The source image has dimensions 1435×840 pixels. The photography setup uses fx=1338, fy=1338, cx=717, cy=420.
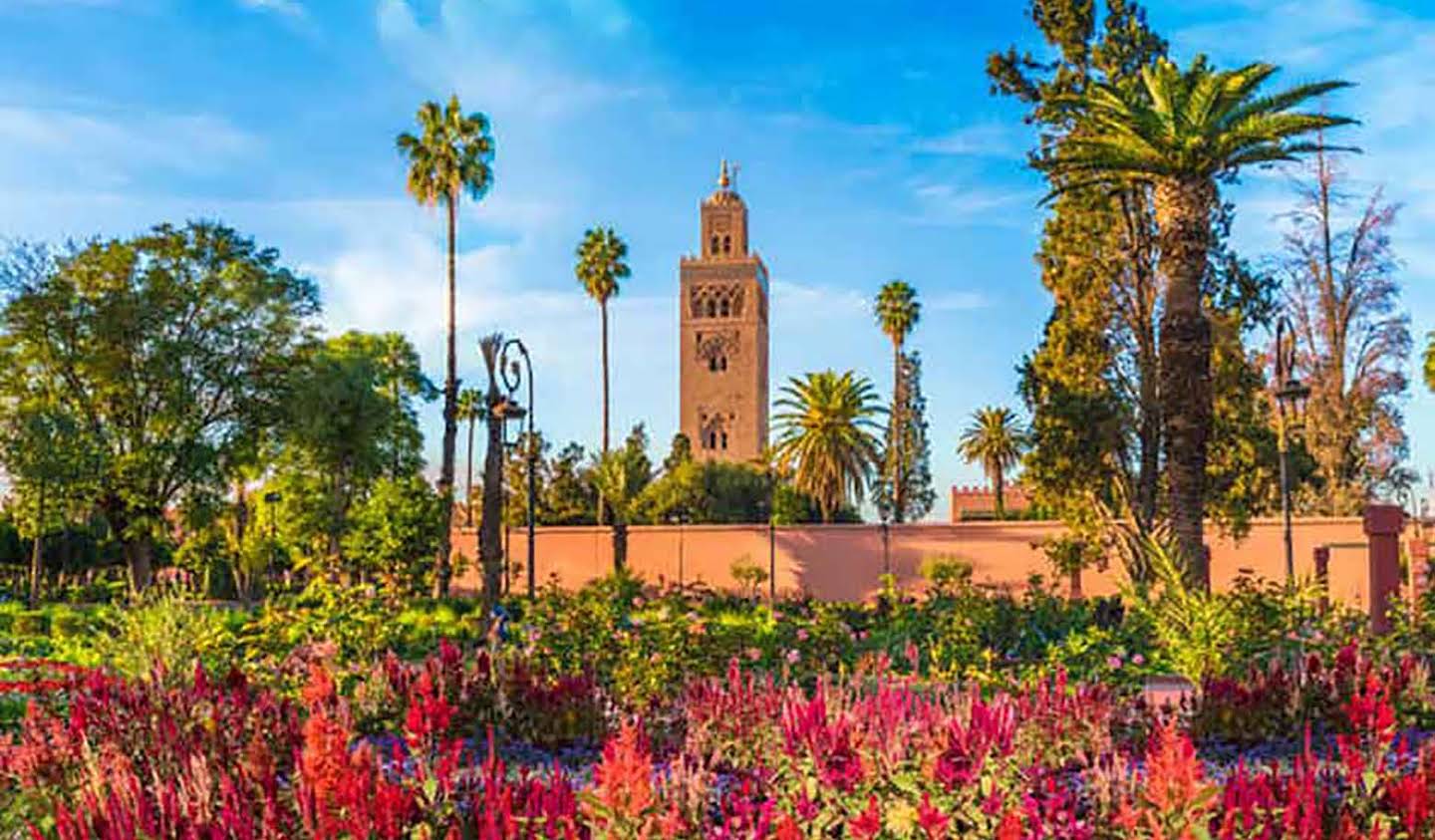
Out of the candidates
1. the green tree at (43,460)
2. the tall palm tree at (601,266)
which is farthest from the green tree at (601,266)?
the green tree at (43,460)

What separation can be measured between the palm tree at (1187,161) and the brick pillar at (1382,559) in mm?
3454

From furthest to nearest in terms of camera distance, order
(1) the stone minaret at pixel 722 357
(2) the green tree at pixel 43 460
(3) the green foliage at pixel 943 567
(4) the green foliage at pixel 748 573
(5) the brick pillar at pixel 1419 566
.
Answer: (1) the stone minaret at pixel 722 357 < (4) the green foliage at pixel 748 573 < (3) the green foliage at pixel 943 567 < (2) the green tree at pixel 43 460 < (5) the brick pillar at pixel 1419 566

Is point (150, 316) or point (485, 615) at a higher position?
point (150, 316)

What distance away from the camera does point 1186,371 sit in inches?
689

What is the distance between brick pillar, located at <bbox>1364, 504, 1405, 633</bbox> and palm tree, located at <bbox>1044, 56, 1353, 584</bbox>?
3454 mm

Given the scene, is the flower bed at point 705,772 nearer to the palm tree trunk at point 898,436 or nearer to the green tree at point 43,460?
the green tree at point 43,460

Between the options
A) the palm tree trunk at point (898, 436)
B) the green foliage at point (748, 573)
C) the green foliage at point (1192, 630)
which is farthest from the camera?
the palm tree trunk at point (898, 436)

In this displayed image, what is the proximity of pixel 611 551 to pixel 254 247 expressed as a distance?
13.1m

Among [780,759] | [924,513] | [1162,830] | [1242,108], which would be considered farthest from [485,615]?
[924,513]

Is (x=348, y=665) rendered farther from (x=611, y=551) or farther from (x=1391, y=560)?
(x=611, y=551)

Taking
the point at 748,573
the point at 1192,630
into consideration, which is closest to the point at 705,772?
the point at 1192,630

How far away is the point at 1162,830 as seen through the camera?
11.6ft

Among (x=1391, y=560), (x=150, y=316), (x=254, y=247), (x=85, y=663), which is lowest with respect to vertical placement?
(x=85, y=663)

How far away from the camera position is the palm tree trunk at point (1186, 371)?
1748cm
